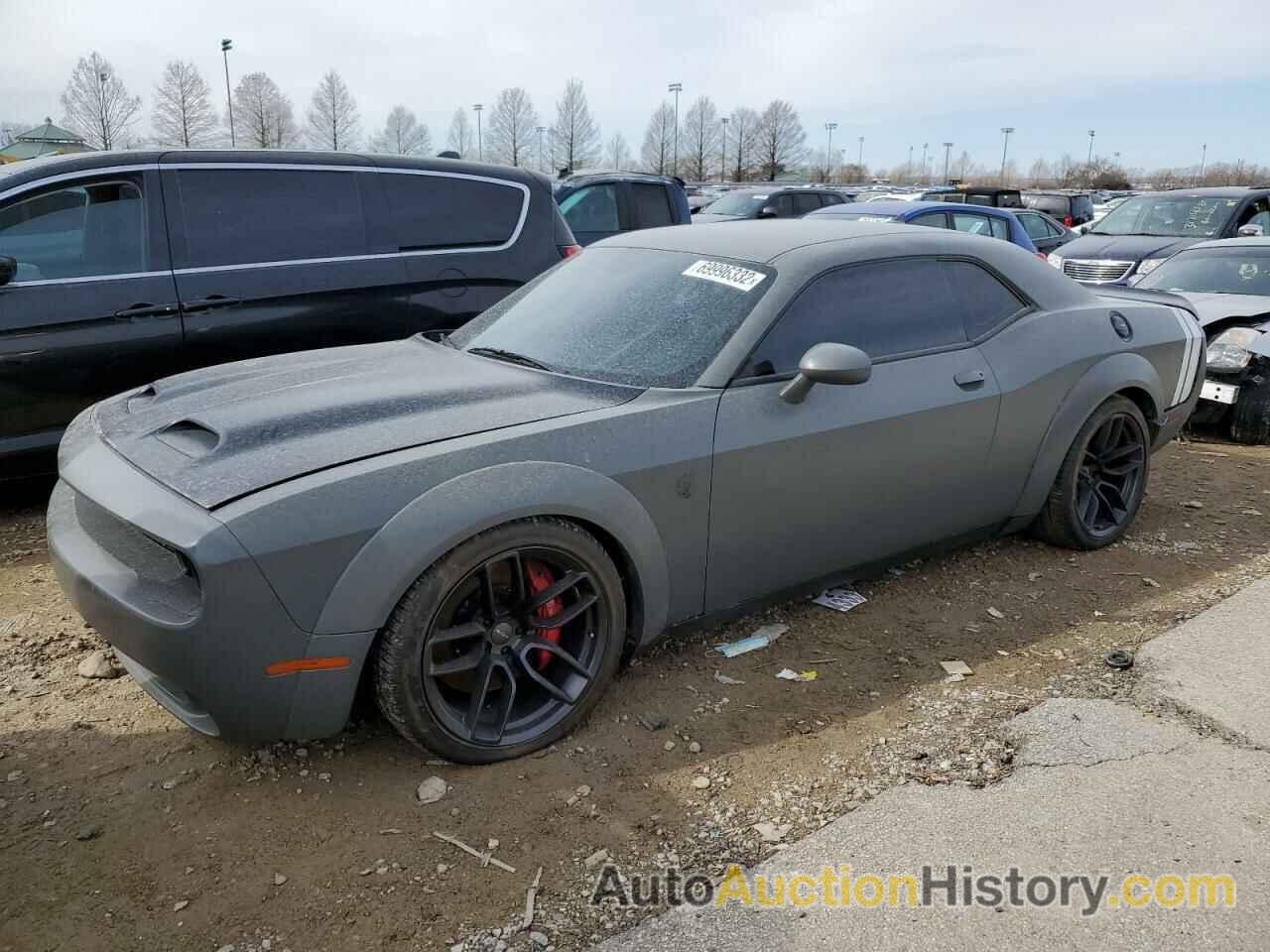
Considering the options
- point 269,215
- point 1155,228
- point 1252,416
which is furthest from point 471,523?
point 1155,228

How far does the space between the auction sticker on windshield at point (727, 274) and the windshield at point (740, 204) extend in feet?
45.1

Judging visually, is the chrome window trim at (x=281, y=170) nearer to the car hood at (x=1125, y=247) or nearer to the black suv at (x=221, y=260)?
the black suv at (x=221, y=260)

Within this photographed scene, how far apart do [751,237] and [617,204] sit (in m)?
7.63

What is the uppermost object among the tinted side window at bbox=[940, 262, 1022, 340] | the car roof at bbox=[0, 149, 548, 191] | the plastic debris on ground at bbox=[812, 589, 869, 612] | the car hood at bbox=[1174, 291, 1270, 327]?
the car roof at bbox=[0, 149, 548, 191]

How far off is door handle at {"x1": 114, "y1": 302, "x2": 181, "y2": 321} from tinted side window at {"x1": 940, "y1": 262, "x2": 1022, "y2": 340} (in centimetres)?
375

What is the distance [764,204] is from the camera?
17.0 metres

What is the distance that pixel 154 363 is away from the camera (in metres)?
5.04

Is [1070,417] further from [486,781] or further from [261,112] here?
[261,112]

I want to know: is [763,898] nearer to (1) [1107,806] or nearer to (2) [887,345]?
(1) [1107,806]

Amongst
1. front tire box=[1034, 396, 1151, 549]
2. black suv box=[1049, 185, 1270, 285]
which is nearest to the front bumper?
front tire box=[1034, 396, 1151, 549]

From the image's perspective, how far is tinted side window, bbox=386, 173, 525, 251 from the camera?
5.80 metres

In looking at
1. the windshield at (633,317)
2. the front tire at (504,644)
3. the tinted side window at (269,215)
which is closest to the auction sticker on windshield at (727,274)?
the windshield at (633,317)

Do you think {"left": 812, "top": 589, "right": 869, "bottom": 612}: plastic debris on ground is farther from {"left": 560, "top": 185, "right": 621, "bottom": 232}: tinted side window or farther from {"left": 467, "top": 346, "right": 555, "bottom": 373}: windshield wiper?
{"left": 560, "top": 185, "right": 621, "bottom": 232}: tinted side window

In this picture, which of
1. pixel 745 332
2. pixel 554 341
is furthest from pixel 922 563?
pixel 554 341
